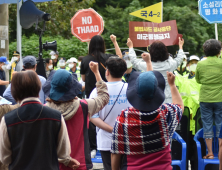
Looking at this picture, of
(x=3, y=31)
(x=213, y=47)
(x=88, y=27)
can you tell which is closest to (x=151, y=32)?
(x=88, y=27)

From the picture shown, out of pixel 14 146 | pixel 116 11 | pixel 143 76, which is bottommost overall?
pixel 14 146

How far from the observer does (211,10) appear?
838 centimetres

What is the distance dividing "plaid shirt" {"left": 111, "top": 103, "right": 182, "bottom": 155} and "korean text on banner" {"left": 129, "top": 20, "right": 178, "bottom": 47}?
4481 mm

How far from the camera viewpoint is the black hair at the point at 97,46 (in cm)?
496

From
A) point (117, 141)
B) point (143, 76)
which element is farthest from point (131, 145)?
point (143, 76)

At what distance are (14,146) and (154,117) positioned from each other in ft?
A: 3.38

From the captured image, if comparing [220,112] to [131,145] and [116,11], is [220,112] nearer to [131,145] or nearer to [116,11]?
[131,145]

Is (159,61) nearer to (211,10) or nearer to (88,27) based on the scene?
(88,27)

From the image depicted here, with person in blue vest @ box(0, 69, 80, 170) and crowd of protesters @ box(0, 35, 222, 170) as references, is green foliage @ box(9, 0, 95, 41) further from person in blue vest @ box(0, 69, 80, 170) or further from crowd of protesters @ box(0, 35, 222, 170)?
person in blue vest @ box(0, 69, 80, 170)

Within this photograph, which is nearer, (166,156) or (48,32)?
(166,156)

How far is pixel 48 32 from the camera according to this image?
2220 cm

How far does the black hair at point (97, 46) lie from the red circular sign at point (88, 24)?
2739 mm

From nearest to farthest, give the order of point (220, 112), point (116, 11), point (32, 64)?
point (32, 64) < point (220, 112) < point (116, 11)

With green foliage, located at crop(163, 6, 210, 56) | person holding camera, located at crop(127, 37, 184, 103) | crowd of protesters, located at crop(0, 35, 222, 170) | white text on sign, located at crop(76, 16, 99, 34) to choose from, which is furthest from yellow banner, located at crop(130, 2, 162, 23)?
green foliage, located at crop(163, 6, 210, 56)
